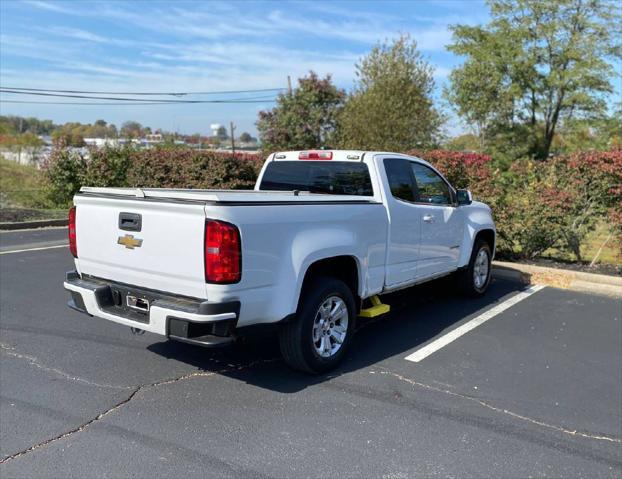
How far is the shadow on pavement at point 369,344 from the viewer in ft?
14.8

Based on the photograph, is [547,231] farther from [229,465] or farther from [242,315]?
[229,465]

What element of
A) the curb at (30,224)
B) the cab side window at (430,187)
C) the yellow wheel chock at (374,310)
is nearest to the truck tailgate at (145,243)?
the yellow wheel chock at (374,310)

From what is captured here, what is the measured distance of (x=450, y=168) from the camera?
32.1 ft

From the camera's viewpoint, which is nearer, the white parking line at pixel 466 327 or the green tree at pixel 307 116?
the white parking line at pixel 466 327

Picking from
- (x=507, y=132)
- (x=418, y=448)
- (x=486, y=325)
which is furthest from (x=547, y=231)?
(x=507, y=132)

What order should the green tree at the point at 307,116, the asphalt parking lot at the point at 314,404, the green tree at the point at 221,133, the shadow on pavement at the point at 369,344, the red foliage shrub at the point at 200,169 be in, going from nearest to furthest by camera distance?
the asphalt parking lot at the point at 314,404
the shadow on pavement at the point at 369,344
the red foliage shrub at the point at 200,169
the green tree at the point at 307,116
the green tree at the point at 221,133

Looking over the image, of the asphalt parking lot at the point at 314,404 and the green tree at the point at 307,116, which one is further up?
the green tree at the point at 307,116

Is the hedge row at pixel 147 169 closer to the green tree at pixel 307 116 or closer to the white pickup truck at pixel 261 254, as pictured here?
the white pickup truck at pixel 261 254

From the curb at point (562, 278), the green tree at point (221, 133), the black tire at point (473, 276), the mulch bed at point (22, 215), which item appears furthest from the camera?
the green tree at point (221, 133)

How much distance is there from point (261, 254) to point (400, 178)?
2.34 meters

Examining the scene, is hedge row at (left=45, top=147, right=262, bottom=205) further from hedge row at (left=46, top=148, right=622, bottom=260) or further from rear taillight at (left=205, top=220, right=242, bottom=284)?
rear taillight at (left=205, top=220, right=242, bottom=284)

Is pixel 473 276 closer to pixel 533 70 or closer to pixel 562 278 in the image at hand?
pixel 562 278

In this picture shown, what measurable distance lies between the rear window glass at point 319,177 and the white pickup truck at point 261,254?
0.01 meters

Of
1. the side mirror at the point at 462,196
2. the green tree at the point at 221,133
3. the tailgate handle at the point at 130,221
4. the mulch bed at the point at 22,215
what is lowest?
the mulch bed at the point at 22,215
